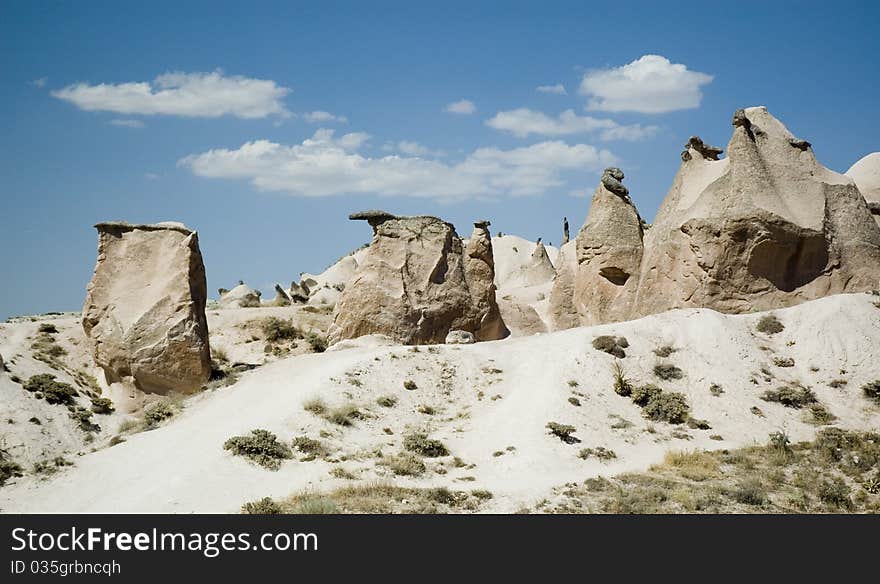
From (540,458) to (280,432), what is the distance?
606 centimetres

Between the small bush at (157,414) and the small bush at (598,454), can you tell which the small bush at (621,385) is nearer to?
the small bush at (598,454)

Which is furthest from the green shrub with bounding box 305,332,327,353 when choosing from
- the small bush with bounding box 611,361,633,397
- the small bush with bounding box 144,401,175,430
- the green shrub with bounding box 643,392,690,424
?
the green shrub with bounding box 643,392,690,424

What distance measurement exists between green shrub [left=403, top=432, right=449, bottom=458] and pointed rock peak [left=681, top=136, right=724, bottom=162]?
15565 millimetres

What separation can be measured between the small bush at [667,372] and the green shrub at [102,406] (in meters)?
15.5

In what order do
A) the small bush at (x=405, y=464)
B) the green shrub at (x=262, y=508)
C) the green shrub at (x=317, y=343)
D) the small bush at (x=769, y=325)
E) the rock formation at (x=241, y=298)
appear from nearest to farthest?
the green shrub at (x=262, y=508), the small bush at (x=405, y=464), the small bush at (x=769, y=325), the green shrub at (x=317, y=343), the rock formation at (x=241, y=298)

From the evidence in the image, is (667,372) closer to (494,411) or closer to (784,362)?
(784,362)

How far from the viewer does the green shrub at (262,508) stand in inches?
614

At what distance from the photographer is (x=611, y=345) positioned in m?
24.7

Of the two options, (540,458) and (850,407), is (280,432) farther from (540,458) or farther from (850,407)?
(850,407)

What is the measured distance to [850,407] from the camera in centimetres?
2250

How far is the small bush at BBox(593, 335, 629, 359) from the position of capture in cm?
2445

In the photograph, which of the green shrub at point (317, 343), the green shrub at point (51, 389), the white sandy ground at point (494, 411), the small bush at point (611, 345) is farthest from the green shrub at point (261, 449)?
the green shrub at point (317, 343)

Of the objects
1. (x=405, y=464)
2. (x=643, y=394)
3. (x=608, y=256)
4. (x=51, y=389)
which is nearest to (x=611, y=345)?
(x=643, y=394)

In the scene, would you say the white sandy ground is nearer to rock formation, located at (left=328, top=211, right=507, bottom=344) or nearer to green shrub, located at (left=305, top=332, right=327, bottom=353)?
rock formation, located at (left=328, top=211, right=507, bottom=344)
